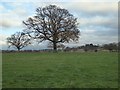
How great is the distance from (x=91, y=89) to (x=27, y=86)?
7.39 ft

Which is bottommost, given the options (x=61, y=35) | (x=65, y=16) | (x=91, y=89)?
(x=91, y=89)

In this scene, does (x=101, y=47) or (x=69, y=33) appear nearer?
(x=69, y=33)

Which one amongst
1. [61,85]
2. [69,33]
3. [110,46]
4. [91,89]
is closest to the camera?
[91,89]

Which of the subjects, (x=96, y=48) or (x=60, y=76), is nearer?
(x=60, y=76)

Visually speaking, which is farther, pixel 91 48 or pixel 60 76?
pixel 91 48

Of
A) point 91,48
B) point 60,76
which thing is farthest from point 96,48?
point 60,76

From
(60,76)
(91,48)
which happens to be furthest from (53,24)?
(60,76)

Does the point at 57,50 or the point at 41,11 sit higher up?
the point at 41,11

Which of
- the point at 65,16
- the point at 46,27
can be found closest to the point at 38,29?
the point at 46,27

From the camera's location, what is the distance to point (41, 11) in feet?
206

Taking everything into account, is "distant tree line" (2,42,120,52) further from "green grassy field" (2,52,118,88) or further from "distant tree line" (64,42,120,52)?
"green grassy field" (2,52,118,88)

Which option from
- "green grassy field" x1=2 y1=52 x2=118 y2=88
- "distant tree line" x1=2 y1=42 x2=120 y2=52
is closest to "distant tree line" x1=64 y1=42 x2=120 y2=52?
"distant tree line" x1=2 y1=42 x2=120 y2=52

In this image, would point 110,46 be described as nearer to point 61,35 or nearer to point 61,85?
point 61,35

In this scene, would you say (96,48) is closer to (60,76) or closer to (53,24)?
(53,24)
